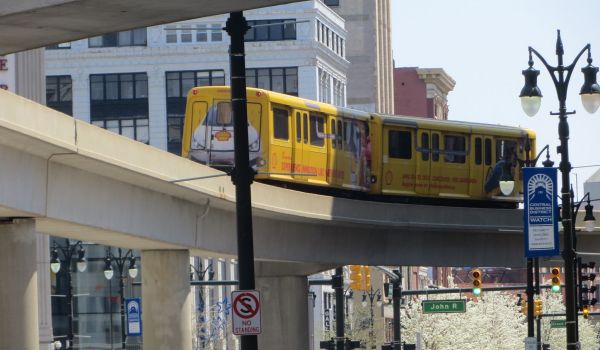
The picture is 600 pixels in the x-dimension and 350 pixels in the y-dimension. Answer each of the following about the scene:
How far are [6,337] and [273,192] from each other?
10.9 meters

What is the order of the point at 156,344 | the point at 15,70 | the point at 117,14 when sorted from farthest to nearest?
1. the point at 15,70
2. the point at 156,344
3. the point at 117,14

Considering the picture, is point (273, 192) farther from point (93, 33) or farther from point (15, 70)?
point (93, 33)

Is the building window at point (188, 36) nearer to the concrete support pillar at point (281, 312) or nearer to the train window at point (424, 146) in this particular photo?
the train window at point (424, 146)

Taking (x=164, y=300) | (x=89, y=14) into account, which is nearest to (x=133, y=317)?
(x=164, y=300)

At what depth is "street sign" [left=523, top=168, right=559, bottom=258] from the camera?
34.9 m

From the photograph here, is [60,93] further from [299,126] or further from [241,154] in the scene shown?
[241,154]

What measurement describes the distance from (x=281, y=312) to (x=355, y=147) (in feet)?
16.5

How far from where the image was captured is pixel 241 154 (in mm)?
22797

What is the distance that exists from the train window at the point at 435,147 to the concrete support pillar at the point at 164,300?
47.1 feet

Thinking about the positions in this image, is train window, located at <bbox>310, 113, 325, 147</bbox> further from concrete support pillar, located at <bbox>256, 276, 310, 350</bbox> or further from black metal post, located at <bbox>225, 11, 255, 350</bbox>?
black metal post, located at <bbox>225, 11, 255, 350</bbox>

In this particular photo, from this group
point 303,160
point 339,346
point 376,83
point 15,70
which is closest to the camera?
point 303,160

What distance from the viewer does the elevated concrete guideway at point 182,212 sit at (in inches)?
1099

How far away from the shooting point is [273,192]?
3847cm

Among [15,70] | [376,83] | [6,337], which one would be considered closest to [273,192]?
[6,337]
